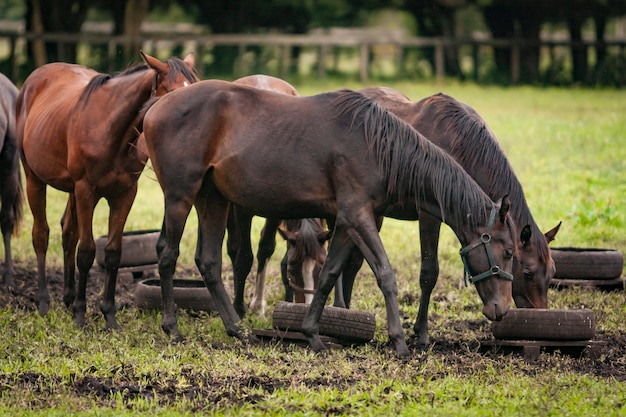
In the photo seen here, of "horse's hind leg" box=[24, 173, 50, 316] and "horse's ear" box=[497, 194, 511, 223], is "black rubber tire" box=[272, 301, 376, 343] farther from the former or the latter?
"horse's hind leg" box=[24, 173, 50, 316]

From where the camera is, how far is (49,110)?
28.5 feet

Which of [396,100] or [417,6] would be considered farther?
[417,6]

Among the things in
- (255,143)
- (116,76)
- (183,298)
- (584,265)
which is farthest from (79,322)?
(584,265)

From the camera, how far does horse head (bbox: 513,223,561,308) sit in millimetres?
7480

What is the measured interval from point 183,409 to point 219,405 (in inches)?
8.7

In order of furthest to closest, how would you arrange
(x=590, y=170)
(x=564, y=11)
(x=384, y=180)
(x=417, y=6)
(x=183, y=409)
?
(x=417, y=6) < (x=564, y=11) < (x=590, y=170) < (x=384, y=180) < (x=183, y=409)

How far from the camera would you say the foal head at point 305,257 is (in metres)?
8.12

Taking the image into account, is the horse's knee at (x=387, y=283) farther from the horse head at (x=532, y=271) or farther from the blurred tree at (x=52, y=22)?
the blurred tree at (x=52, y=22)

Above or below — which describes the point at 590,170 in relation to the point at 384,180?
below

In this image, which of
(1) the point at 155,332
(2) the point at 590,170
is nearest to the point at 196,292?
(1) the point at 155,332

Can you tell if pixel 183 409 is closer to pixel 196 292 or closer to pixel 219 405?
pixel 219 405

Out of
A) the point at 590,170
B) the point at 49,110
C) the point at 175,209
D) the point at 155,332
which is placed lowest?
the point at 590,170

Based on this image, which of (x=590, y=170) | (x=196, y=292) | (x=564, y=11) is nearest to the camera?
(x=196, y=292)

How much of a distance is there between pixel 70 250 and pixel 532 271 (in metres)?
4.01
